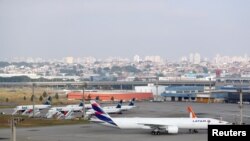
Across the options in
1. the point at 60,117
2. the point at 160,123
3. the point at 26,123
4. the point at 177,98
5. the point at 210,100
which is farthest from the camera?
the point at 177,98

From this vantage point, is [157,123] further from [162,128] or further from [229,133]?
Result: [229,133]

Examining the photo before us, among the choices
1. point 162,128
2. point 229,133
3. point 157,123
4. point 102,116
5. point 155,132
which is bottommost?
point 155,132

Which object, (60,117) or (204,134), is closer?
(204,134)

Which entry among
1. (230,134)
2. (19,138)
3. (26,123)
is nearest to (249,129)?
(230,134)

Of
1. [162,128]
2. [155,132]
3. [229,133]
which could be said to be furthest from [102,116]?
[229,133]

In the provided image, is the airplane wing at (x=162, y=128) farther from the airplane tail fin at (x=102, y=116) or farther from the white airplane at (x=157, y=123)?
the airplane tail fin at (x=102, y=116)

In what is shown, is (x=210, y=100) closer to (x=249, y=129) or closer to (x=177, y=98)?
(x=177, y=98)

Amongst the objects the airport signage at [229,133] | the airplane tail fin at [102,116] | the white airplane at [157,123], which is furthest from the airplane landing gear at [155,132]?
the airport signage at [229,133]

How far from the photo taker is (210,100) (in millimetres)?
158750

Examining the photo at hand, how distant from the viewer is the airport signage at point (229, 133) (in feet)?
64.1

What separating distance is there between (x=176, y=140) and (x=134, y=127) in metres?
7.72

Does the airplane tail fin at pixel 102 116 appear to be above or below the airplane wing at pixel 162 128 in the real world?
above

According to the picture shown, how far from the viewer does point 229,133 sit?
774 inches

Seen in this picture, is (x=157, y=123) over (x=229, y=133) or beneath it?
beneath
